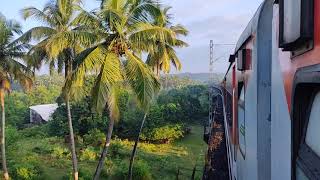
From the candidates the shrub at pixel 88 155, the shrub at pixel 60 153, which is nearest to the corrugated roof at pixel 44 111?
the shrub at pixel 60 153

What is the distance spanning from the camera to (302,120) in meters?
1.64

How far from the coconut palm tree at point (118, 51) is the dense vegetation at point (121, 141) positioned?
30.8 ft

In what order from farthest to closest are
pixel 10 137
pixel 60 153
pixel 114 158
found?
pixel 60 153 → pixel 114 158 → pixel 10 137

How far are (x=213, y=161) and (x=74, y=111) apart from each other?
2535cm

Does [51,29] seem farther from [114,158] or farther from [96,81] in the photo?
[114,158]

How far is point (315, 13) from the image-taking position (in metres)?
1.36

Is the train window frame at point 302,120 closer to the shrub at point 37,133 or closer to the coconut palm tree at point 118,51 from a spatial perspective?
the coconut palm tree at point 118,51

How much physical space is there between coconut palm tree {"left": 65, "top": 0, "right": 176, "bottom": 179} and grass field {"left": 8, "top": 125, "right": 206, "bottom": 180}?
9.18m

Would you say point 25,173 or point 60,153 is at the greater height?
point 25,173

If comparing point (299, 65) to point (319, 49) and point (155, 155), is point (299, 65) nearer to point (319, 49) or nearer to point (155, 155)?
point (319, 49)

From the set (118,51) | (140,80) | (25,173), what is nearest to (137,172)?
(25,173)

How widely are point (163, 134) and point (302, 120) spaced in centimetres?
3232

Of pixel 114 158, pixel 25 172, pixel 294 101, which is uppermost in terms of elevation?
pixel 294 101

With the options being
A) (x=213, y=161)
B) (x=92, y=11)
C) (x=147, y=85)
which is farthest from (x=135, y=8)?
(x=213, y=161)
